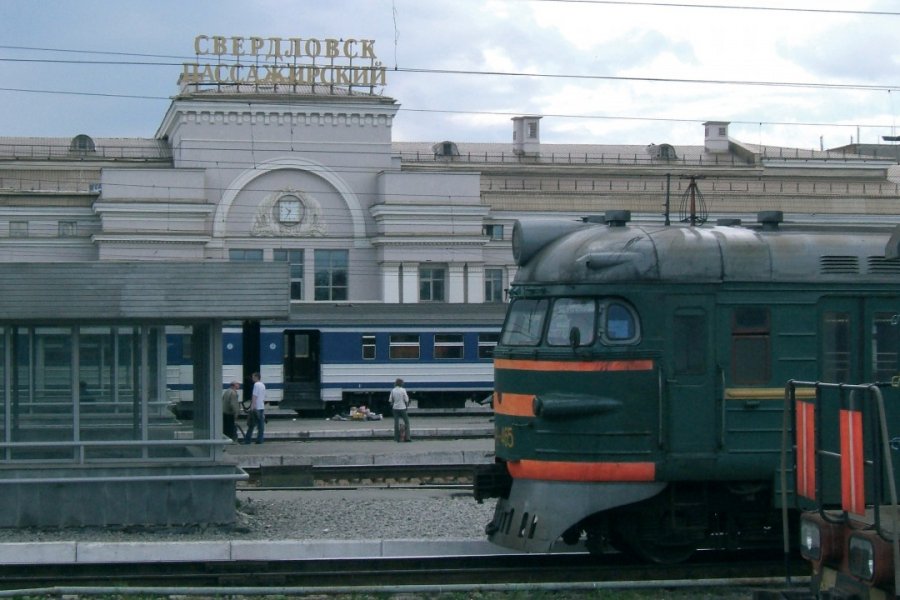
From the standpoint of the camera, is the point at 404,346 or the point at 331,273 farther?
the point at 331,273

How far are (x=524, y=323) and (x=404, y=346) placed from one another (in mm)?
24489

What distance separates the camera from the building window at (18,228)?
174ft

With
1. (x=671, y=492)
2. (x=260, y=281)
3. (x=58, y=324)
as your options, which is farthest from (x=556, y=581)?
(x=58, y=324)

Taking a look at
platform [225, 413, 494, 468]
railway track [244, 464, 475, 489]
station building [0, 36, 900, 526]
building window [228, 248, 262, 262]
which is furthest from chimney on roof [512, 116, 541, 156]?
railway track [244, 464, 475, 489]

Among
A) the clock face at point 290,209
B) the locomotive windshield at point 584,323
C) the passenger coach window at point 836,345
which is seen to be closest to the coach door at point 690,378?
the locomotive windshield at point 584,323

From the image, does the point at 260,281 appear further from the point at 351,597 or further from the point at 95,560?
the point at 351,597

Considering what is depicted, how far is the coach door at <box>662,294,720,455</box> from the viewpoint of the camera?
11430 millimetres

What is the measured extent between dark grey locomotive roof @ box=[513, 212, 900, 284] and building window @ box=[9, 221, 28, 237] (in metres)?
45.1

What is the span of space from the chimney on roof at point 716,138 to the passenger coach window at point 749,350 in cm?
6154

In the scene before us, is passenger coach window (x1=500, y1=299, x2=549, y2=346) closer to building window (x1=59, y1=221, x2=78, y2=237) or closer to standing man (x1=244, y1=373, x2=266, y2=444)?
standing man (x1=244, y1=373, x2=266, y2=444)

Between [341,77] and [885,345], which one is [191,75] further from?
[885,345]

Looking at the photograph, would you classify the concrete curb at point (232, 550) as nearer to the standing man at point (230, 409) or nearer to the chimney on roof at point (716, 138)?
the standing man at point (230, 409)

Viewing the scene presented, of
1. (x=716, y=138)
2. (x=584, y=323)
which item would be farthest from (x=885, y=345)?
(x=716, y=138)

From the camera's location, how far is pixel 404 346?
36406mm
